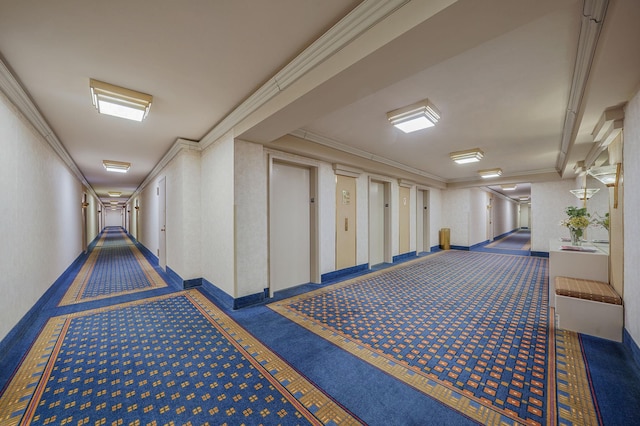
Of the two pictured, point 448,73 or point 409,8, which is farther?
point 448,73

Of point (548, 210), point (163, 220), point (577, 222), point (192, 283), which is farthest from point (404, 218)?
point (163, 220)

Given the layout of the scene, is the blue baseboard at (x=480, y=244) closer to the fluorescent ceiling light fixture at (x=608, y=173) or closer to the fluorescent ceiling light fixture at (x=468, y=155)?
the fluorescent ceiling light fixture at (x=468, y=155)

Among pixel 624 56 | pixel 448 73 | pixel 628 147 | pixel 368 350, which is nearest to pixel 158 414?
pixel 368 350

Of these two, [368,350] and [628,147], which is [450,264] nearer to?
[628,147]

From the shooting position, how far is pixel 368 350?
249cm

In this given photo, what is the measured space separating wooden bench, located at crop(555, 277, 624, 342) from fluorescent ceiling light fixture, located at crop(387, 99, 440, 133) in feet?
8.60

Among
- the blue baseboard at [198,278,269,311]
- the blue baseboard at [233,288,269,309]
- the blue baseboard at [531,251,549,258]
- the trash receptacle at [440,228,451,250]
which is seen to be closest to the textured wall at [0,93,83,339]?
the blue baseboard at [198,278,269,311]

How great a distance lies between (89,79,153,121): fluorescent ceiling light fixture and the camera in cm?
261

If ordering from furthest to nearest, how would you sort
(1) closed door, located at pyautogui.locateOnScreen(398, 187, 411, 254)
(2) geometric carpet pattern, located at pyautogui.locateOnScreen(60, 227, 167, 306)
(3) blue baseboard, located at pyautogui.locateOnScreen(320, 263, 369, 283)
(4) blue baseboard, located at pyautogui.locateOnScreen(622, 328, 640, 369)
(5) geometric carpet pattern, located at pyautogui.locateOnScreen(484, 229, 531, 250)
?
(5) geometric carpet pattern, located at pyautogui.locateOnScreen(484, 229, 531, 250) → (1) closed door, located at pyautogui.locateOnScreen(398, 187, 411, 254) → (3) blue baseboard, located at pyautogui.locateOnScreen(320, 263, 369, 283) → (2) geometric carpet pattern, located at pyautogui.locateOnScreen(60, 227, 167, 306) → (4) blue baseboard, located at pyautogui.locateOnScreen(622, 328, 640, 369)

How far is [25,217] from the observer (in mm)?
3061

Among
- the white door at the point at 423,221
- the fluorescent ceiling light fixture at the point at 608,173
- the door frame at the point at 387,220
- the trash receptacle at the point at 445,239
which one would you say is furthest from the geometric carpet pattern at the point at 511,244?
the fluorescent ceiling light fixture at the point at 608,173

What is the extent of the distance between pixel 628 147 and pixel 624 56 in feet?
4.47

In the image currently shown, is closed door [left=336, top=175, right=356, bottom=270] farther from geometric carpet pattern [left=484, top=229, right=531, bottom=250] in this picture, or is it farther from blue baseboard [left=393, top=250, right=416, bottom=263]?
geometric carpet pattern [left=484, top=229, right=531, bottom=250]

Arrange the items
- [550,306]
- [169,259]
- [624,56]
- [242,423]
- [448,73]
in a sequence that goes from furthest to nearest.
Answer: [169,259], [550,306], [448,73], [624,56], [242,423]
